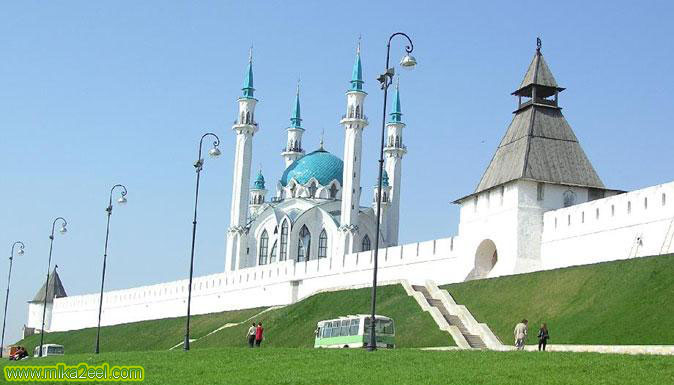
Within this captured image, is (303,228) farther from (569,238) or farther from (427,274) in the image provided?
(569,238)

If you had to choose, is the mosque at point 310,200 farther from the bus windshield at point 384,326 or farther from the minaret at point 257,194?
the bus windshield at point 384,326

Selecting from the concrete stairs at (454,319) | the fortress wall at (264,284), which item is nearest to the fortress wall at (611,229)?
the concrete stairs at (454,319)

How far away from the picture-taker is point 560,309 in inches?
1522

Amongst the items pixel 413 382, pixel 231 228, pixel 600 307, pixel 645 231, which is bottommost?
pixel 413 382

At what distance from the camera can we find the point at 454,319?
4306 centimetres

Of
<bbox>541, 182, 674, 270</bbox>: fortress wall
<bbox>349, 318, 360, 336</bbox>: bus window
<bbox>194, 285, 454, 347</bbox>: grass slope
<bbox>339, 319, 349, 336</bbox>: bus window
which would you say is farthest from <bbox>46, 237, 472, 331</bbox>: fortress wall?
<bbox>349, 318, 360, 336</bbox>: bus window

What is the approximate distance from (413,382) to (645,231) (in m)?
21.8

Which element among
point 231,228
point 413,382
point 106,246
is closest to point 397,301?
point 106,246

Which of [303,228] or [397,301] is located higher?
[303,228]

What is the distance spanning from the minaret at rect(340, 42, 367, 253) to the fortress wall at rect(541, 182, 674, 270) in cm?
3781

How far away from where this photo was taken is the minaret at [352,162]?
84.8 m

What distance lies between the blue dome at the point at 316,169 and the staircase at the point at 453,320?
5468 centimetres

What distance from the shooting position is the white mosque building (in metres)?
44.9

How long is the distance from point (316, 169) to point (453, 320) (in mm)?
62018
